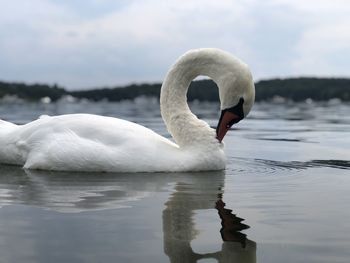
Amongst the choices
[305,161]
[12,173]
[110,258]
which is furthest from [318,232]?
[305,161]

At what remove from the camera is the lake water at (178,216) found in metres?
4.05

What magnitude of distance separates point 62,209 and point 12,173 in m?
2.71

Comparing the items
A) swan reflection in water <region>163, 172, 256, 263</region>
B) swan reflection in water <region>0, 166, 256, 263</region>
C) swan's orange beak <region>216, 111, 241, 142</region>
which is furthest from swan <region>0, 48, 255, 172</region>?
swan reflection in water <region>163, 172, 256, 263</region>

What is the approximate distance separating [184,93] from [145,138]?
3.65ft

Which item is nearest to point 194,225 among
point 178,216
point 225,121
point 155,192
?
point 178,216

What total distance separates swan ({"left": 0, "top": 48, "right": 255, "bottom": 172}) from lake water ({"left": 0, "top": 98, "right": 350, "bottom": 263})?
0.68 feet

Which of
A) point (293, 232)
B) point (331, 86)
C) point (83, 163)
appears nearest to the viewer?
point (293, 232)

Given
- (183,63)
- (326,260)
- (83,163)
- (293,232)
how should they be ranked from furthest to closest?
(183,63) → (83,163) → (293,232) → (326,260)

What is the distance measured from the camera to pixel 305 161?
9.71 m

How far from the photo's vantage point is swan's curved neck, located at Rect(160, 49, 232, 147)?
8.18 meters

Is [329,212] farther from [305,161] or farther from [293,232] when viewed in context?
[305,161]

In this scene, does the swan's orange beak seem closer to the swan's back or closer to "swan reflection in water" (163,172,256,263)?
the swan's back

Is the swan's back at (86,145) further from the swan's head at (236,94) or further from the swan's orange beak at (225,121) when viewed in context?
the swan's head at (236,94)

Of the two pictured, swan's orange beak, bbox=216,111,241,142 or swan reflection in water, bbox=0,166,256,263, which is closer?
swan reflection in water, bbox=0,166,256,263
